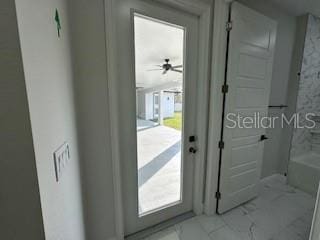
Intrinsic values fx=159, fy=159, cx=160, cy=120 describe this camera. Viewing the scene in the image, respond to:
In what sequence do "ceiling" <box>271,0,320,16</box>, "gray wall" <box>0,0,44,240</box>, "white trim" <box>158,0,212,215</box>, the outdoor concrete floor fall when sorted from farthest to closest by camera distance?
"ceiling" <box>271,0,320,16</box> < the outdoor concrete floor < "white trim" <box>158,0,212,215</box> < "gray wall" <box>0,0,44,240</box>

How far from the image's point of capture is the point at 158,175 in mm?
2557

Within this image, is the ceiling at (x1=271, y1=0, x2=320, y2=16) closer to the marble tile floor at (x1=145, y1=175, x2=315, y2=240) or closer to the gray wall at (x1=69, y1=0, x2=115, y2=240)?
the gray wall at (x1=69, y1=0, x2=115, y2=240)

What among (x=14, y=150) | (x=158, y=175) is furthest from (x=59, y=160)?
(x=158, y=175)

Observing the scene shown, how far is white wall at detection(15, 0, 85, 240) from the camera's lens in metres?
0.46

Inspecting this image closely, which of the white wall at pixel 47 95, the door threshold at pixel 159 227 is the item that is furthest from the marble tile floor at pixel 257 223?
the white wall at pixel 47 95

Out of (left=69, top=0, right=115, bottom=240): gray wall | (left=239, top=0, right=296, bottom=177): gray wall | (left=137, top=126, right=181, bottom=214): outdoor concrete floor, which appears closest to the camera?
(left=69, top=0, right=115, bottom=240): gray wall

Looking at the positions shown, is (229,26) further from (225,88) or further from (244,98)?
(244,98)

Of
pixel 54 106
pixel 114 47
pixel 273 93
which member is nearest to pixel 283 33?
pixel 273 93

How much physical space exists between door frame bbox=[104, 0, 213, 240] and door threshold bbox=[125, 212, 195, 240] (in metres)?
0.14

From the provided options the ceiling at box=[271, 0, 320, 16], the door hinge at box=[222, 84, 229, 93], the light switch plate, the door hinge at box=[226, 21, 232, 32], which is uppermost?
the ceiling at box=[271, 0, 320, 16]

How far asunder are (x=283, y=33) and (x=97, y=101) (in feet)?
8.81

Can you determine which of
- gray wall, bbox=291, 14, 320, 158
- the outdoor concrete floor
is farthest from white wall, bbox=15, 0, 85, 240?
gray wall, bbox=291, 14, 320, 158

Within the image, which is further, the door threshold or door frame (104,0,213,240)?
the door threshold

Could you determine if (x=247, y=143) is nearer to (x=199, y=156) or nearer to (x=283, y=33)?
(x=199, y=156)
